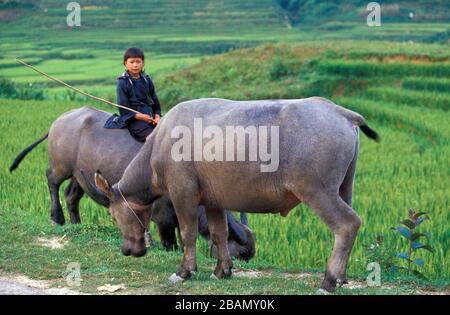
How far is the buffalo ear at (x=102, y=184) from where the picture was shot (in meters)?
6.40

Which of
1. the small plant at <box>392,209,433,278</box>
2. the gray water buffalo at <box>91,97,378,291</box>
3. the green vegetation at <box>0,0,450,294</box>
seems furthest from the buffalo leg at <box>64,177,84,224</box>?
the small plant at <box>392,209,433,278</box>

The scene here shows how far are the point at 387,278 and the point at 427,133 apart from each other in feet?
28.2

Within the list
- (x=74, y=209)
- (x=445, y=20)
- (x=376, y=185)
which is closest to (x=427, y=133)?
(x=376, y=185)

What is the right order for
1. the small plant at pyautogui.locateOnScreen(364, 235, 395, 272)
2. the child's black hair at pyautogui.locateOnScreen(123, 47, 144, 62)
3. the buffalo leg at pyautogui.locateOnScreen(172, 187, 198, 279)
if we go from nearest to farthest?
the buffalo leg at pyautogui.locateOnScreen(172, 187, 198, 279) < the small plant at pyautogui.locateOnScreen(364, 235, 395, 272) < the child's black hair at pyautogui.locateOnScreen(123, 47, 144, 62)

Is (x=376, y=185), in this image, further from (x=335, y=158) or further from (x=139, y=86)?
(x=335, y=158)

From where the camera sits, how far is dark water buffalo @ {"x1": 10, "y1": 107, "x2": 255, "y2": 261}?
7234mm

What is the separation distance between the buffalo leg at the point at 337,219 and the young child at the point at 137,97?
88.4 inches

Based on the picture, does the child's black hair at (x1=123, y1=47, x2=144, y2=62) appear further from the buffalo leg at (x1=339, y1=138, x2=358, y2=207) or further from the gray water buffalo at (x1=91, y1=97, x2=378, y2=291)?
the buffalo leg at (x1=339, y1=138, x2=358, y2=207)

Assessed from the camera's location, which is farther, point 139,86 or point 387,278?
point 139,86

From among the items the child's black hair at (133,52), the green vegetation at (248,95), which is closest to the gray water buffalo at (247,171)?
the green vegetation at (248,95)

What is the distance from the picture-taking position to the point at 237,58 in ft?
75.6

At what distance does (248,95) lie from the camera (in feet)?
64.8

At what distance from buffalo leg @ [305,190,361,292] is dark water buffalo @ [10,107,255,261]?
5.34 ft

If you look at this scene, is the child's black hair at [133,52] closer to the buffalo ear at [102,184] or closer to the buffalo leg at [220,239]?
the buffalo ear at [102,184]
